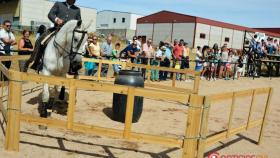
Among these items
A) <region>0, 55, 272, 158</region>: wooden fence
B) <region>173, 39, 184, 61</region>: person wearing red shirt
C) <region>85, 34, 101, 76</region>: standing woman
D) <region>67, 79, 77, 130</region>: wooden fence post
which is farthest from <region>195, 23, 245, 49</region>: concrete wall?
<region>67, 79, 77, 130</region>: wooden fence post

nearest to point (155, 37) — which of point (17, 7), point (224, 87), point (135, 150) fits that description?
point (17, 7)

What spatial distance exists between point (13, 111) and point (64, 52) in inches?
86.0

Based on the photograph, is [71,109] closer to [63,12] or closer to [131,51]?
[63,12]

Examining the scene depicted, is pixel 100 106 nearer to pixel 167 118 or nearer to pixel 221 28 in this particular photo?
pixel 167 118

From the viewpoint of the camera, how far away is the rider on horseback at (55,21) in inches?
302

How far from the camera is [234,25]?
181 ft

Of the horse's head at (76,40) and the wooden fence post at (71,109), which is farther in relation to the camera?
the horse's head at (76,40)

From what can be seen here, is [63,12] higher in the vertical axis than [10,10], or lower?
lower

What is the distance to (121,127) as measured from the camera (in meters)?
7.69

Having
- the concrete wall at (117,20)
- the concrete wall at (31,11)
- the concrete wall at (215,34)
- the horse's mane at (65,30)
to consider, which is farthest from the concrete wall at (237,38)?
the horse's mane at (65,30)

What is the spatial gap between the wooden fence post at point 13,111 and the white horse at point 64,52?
5.81 feet

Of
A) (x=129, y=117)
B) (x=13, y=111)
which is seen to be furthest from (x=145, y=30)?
(x=129, y=117)

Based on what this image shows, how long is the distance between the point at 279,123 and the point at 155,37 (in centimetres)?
4729

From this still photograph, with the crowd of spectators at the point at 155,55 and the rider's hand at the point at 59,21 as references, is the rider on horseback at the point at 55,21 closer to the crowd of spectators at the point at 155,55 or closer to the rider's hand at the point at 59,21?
the rider's hand at the point at 59,21
